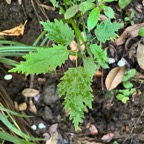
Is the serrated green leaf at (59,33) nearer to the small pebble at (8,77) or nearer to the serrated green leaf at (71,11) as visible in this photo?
the serrated green leaf at (71,11)

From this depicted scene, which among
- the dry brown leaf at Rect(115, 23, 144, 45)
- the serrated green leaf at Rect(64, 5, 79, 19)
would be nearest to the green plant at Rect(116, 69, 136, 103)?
the dry brown leaf at Rect(115, 23, 144, 45)

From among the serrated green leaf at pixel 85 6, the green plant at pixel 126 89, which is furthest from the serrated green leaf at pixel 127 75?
the serrated green leaf at pixel 85 6

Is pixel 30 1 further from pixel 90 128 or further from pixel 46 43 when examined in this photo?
pixel 90 128

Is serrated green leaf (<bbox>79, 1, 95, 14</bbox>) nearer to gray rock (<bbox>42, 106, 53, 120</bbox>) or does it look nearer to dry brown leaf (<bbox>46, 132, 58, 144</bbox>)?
gray rock (<bbox>42, 106, 53, 120</bbox>)

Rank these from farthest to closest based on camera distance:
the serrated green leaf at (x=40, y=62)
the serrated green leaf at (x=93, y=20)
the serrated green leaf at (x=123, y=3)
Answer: the serrated green leaf at (x=123, y=3) → the serrated green leaf at (x=93, y=20) → the serrated green leaf at (x=40, y=62)

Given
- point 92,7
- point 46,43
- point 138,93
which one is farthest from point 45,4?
point 138,93

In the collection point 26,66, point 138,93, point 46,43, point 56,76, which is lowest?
point 138,93
